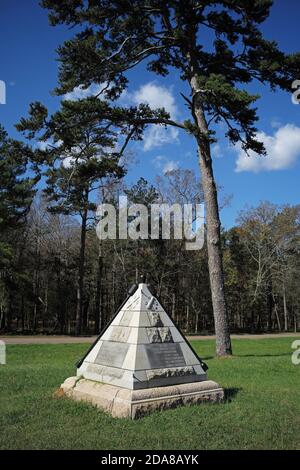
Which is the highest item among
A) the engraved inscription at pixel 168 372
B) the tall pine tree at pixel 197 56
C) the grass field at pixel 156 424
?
the tall pine tree at pixel 197 56

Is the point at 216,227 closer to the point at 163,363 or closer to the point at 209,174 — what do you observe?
the point at 209,174

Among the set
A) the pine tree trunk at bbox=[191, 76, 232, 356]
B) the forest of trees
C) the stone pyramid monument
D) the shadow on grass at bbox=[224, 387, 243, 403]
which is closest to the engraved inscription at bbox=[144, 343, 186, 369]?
the stone pyramid monument

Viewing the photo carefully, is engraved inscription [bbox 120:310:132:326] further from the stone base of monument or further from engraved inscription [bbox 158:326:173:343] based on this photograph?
the stone base of monument

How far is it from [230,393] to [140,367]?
7.32ft

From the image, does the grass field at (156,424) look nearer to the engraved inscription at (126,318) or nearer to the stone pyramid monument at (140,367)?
the stone pyramid monument at (140,367)

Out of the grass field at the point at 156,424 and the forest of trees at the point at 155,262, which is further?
the forest of trees at the point at 155,262

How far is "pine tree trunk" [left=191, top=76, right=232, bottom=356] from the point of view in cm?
1381

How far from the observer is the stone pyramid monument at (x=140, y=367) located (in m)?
5.83

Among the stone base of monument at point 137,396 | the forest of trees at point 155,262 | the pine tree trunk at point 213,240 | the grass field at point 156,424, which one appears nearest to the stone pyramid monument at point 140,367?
the stone base of monument at point 137,396

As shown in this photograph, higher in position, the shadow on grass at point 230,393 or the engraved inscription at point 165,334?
the engraved inscription at point 165,334

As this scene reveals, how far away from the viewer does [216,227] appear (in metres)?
14.3

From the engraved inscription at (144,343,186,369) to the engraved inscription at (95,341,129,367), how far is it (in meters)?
0.36

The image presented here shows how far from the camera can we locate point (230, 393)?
739 centimetres
